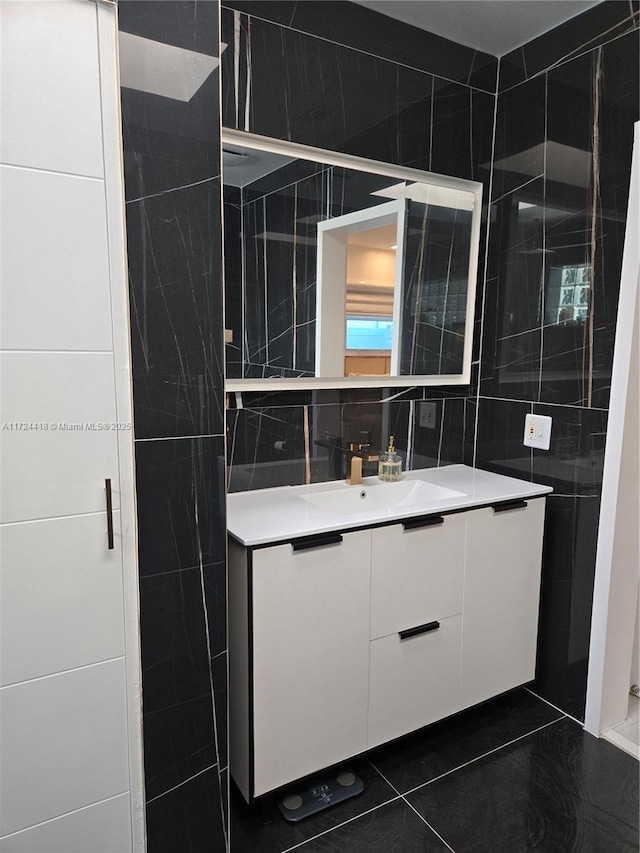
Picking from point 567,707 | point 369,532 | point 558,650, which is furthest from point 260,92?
point 567,707

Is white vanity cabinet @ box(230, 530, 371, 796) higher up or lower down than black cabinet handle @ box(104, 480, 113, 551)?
lower down

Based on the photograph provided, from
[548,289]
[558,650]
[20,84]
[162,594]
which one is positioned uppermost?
[20,84]

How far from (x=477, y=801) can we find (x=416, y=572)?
749 millimetres

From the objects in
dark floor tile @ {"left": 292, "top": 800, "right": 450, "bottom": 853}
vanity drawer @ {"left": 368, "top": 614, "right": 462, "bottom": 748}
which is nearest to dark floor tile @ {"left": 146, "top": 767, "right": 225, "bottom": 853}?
dark floor tile @ {"left": 292, "top": 800, "right": 450, "bottom": 853}

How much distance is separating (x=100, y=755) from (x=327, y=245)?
1736 millimetres

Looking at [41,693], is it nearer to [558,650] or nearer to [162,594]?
[162,594]

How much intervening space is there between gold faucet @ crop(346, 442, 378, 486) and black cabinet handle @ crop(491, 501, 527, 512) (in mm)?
510

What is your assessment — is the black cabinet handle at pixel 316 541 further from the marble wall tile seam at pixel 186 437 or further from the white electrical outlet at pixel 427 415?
the white electrical outlet at pixel 427 415

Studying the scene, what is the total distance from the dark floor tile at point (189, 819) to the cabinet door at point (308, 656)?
6.9 inches

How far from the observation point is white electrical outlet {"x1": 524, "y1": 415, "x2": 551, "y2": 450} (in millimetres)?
2367

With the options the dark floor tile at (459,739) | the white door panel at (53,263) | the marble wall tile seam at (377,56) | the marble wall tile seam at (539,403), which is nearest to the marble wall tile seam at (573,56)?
the marble wall tile seam at (377,56)

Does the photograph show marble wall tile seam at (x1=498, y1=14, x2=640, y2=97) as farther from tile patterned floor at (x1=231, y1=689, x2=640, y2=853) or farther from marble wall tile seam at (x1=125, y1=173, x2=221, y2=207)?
tile patterned floor at (x1=231, y1=689, x2=640, y2=853)

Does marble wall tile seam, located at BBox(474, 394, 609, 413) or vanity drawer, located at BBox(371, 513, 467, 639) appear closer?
vanity drawer, located at BBox(371, 513, 467, 639)

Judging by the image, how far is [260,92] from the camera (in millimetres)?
1925
